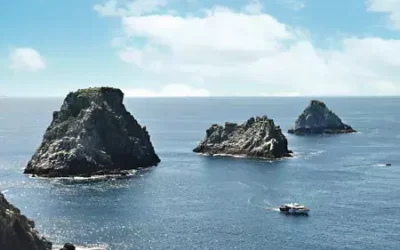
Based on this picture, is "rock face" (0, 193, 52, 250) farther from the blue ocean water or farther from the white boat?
the white boat

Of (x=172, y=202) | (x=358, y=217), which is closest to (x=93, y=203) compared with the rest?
(x=172, y=202)

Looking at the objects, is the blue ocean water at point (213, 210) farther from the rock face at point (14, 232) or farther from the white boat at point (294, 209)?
the rock face at point (14, 232)

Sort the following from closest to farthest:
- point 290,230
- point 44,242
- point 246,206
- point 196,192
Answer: point 44,242
point 290,230
point 246,206
point 196,192

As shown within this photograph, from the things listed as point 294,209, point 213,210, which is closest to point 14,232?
point 213,210

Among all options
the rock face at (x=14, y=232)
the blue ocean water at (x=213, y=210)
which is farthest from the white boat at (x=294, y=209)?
the rock face at (x=14, y=232)

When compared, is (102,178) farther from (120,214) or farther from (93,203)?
(120,214)

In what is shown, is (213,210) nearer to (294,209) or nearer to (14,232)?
(294,209)

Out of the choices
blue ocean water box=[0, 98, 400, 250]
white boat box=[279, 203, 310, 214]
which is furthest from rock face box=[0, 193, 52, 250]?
white boat box=[279, 203, 310, 214]
